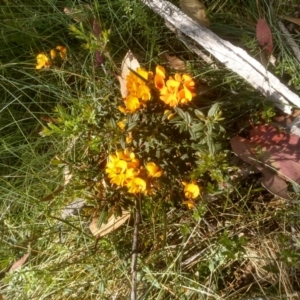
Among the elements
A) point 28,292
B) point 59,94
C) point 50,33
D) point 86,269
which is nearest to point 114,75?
point 59,94

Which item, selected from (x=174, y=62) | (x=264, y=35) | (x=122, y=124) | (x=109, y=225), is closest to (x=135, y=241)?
(x=109, y=225)

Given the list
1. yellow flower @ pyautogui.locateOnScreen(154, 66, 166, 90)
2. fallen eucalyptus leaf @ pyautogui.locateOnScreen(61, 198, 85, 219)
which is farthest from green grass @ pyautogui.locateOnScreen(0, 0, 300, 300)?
yellow flower @ pyautogui.locateOnScreen(154, 66, 166, 90)

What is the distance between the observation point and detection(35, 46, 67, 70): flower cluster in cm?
183

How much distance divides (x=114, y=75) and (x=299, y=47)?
651 millimetres

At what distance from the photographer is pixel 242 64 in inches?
65.4

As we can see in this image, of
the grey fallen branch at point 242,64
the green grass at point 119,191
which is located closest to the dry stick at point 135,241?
the green grass at point 119,191

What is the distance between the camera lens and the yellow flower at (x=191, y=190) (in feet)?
5.20

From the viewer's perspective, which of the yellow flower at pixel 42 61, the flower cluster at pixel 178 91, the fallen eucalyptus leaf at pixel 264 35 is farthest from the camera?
the yellow flower at pixel 42 61

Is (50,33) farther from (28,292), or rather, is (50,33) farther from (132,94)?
(28,292)

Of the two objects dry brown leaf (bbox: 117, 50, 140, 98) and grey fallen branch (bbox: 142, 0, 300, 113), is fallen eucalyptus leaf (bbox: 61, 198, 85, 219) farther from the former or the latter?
grey fallen branch (bbox: 142, 0, 300, 113)

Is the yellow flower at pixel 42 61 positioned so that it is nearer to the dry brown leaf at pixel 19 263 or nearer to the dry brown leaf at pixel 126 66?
the dry brown leaf at pixel 126 66

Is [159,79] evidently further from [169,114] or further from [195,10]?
[195,10]

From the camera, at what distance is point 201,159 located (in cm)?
157

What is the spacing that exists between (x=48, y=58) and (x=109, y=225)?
64cm
